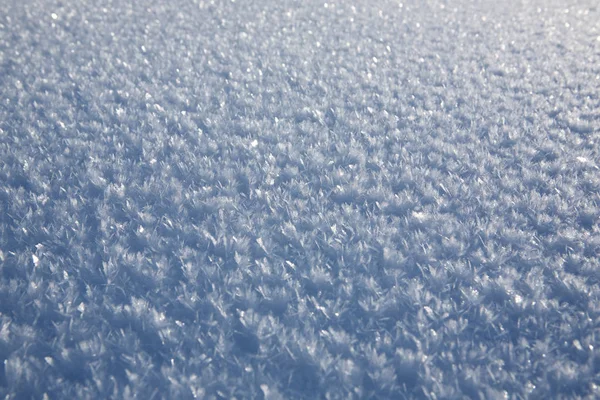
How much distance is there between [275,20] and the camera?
9.29m

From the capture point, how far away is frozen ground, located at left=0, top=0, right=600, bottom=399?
2.84 meters

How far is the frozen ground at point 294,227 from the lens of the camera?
284 centimetres

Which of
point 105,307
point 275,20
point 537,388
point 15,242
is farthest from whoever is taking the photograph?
point 275,20

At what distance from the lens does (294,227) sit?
3822 millimetres

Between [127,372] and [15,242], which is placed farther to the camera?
[15,242]

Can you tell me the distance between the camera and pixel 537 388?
8.95 feet

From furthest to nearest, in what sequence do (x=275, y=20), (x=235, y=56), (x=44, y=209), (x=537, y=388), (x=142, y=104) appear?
(x=275, y=20) → (x=235, y=56) → (x=142, y=104) → (x=44, y=209) → (x=537, y=388)

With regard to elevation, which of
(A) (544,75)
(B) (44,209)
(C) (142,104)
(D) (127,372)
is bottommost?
(D) (127,372)

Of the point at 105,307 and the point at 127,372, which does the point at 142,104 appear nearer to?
the point at 105,307

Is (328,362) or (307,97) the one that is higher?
(307,97)

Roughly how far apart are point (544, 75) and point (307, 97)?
3.79 metres

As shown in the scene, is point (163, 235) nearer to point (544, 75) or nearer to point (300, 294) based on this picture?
point (300, 294)

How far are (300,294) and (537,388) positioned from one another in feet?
5.30

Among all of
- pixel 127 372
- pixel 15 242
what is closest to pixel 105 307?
pixel 127 372
